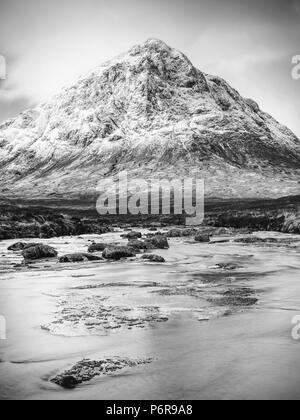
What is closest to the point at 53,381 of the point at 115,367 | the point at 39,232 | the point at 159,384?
the point at 115,367

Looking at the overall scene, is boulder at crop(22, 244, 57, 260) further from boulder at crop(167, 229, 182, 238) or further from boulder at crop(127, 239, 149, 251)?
boulder at crop(167, 229, 182, 238)

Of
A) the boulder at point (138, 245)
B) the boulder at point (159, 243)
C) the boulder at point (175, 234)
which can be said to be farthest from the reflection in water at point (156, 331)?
the boulder at point (175, 234)

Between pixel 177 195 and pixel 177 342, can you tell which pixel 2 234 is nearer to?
pixel 177 342

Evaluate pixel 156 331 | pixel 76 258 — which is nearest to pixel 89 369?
pixel 156 331

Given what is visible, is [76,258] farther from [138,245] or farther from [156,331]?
[156,331]

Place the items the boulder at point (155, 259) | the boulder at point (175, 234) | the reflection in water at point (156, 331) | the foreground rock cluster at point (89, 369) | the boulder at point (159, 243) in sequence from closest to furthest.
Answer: the reflection in water at point (156, 331)
the foreground rock cluster at point (89, 369)
the boulder at point (155, 259)
the boulder at point (159, 243)
the boulder at point (175, 234)

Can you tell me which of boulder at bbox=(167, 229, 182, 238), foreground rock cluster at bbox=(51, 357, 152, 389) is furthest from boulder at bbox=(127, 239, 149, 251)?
foreground rock cluster at bbox=(51, 357, 152, 389)

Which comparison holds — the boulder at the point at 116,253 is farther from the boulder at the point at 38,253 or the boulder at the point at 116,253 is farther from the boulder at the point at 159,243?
the boulder at the point at 159,243
